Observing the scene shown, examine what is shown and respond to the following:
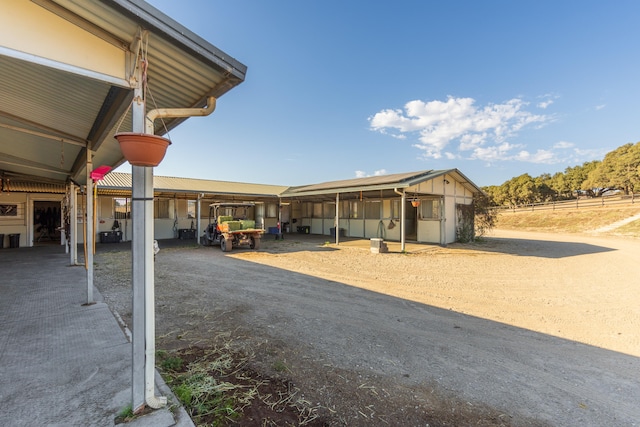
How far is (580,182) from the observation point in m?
37.9

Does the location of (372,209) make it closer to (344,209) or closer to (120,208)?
(344,209)

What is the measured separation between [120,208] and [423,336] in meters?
16.1

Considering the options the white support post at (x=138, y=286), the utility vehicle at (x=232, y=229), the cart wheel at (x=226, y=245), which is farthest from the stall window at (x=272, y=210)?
the white support post at (x=138, y=286)

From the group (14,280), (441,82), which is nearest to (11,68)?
(14,280)

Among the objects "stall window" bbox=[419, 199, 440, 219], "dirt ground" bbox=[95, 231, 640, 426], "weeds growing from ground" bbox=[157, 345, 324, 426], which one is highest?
"stall window" bbox=[419, 199, 440, 219]

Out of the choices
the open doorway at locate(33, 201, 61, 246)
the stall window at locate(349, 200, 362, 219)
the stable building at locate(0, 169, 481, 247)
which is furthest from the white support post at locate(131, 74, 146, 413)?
the open doorway at locate(33, 201, 61, 246)

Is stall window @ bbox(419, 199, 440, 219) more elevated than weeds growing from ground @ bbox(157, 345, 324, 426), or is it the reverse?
stall window @ bbox(419, 199, 440, 219)

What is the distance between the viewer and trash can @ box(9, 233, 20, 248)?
1194cm

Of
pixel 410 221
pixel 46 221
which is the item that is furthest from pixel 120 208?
pixel 410 221

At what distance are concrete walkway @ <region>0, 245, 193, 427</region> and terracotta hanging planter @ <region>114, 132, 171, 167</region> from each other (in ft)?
5.64

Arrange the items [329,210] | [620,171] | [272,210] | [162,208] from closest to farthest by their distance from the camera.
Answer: [162,208] < [329,210] < [272,210] < [620,171]

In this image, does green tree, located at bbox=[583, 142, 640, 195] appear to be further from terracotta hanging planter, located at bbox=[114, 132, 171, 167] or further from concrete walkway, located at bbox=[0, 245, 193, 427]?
concrete walkway, located at bbox=[0, 245, 193, 427]

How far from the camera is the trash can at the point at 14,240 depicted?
1194 centimetres

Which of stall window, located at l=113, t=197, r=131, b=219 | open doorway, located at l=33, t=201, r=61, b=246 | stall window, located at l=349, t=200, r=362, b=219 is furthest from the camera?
stall window, located at l=349, t=200, r=362, b=219
